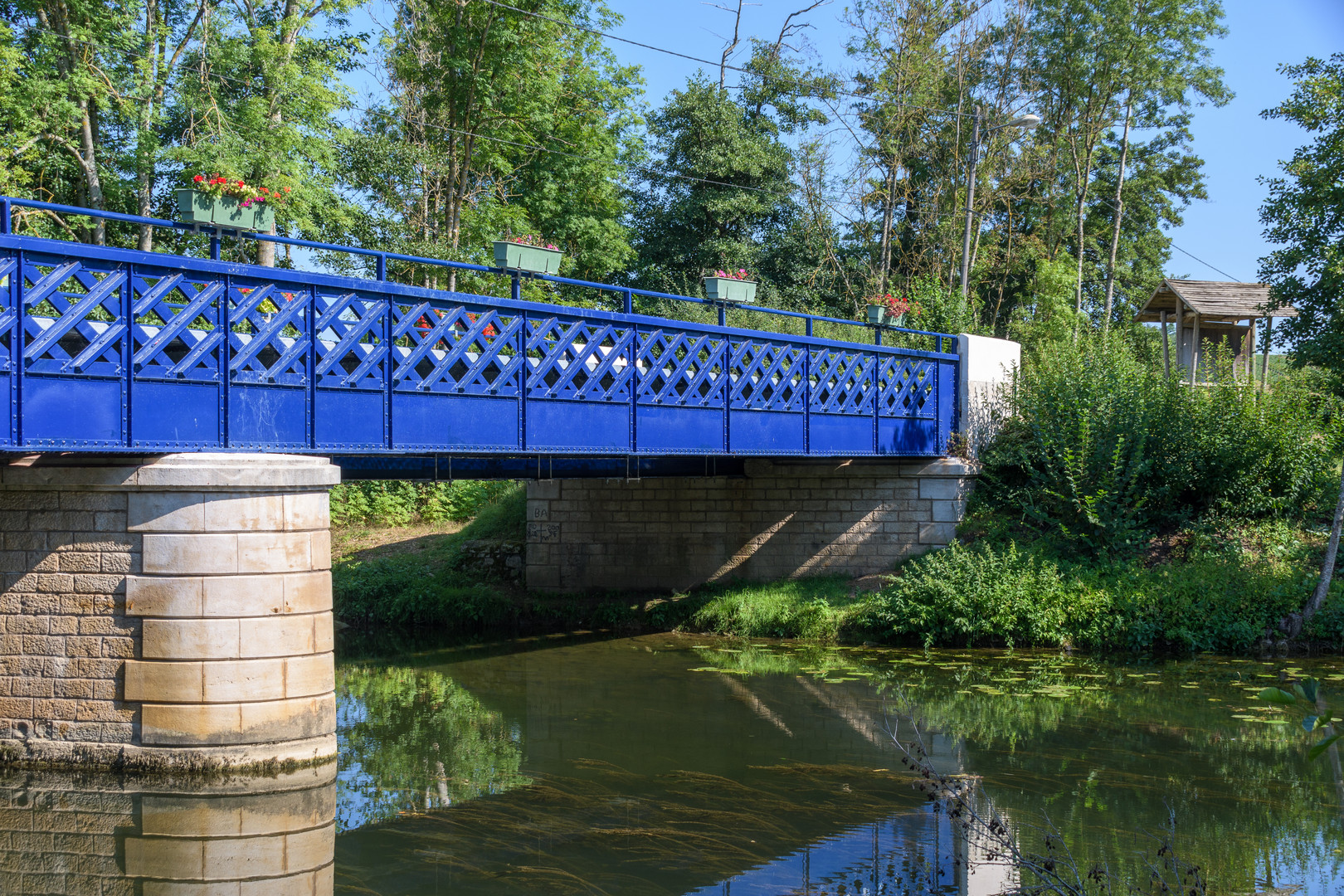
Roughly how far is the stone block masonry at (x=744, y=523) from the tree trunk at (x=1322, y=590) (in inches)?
197

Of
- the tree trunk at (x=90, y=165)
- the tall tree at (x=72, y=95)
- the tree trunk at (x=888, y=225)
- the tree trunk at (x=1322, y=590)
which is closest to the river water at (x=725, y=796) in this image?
the tree trunk at (x=1322, y=590)

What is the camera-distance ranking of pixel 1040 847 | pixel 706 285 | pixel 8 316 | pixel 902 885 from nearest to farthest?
pixel 902 885, pixel 1040 847, pixel 8 316, pixel 706 285

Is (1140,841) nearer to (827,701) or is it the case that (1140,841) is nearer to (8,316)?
(827,701)

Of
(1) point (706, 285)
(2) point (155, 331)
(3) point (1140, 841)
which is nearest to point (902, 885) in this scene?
(3) point (1140, 841)

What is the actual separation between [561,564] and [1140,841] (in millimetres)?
13863

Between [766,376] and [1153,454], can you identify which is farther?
[1153,454]

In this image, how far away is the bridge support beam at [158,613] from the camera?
9.23m

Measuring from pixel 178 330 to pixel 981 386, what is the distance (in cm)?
1398

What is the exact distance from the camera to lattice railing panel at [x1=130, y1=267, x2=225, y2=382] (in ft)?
30.2

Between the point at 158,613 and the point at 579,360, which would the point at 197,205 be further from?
the point at 579,360

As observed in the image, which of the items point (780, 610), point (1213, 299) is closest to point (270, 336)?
point (780, 610)

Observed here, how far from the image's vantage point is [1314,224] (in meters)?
19.4

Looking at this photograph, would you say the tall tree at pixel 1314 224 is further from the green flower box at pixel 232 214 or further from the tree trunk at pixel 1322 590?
Result: the green flower box at pixel 232 214

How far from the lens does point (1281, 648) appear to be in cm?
1537
